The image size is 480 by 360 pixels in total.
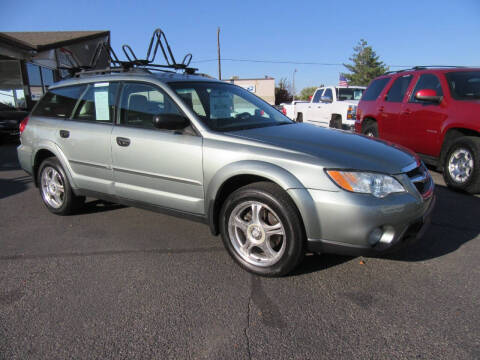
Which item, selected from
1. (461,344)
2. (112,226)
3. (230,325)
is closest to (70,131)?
(112,226)

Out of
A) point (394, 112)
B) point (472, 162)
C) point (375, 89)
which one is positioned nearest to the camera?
point (472, 162)

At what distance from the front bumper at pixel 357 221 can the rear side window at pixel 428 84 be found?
3.92m

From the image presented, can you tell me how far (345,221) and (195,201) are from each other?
1.35 m

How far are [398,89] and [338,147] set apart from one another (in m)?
4.58

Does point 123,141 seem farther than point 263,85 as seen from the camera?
No

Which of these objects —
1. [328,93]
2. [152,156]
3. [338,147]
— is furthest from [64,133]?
[328,93]

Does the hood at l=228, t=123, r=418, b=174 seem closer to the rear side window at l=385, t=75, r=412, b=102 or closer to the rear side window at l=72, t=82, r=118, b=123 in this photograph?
the rear side window at l=72, t=82, r=118, b=123

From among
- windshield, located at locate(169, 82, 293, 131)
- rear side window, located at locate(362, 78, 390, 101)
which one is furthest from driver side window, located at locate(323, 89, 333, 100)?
windshield, located at locate(169, 82, 293, 131)

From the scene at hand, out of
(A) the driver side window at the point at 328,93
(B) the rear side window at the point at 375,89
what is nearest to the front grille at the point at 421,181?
(B) the rear side window at the point at 375,89

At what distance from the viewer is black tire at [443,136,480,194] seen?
15.9ft

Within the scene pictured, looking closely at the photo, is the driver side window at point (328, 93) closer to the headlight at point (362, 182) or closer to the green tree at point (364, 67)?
the headlight at point (362, 182)

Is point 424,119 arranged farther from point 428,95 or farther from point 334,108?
point 334,108

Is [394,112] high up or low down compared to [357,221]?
up

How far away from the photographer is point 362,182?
2523mm
